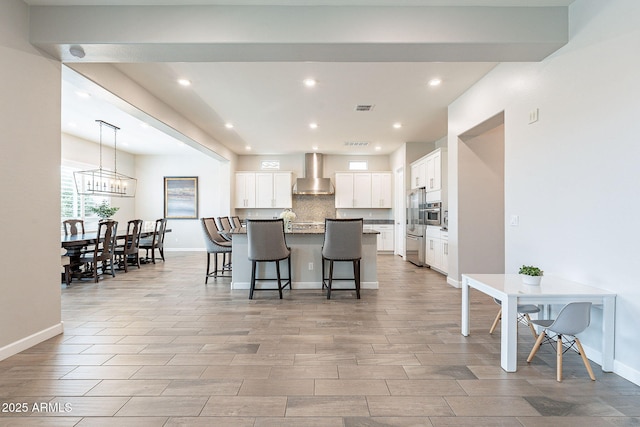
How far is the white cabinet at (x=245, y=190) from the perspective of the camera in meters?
8.95

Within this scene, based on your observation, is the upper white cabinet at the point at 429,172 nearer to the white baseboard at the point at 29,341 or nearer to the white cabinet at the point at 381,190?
the white cabinet at the point at 381,190

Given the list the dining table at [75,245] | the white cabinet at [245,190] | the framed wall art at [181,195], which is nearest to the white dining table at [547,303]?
the dining table at [75,245]

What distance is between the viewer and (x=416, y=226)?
22.5ft

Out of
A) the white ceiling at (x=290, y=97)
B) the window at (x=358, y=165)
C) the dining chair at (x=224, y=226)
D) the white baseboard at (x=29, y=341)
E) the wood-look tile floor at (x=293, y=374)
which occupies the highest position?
the white ceiling at (x=290, y=97)

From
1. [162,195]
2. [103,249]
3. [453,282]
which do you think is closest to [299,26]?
[453,282]

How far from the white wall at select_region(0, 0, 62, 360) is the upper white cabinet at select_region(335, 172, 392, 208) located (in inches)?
267

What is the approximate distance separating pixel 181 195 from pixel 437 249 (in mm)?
7328

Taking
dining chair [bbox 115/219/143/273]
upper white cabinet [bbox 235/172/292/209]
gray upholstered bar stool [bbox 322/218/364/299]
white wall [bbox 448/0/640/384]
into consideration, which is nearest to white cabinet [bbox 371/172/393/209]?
upper white cabinet [bbox 235/172/292/209]

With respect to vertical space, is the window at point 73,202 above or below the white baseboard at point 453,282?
above

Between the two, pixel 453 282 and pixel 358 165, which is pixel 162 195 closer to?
pixel 358 165

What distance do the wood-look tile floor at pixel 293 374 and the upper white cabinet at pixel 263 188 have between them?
543 centimetres

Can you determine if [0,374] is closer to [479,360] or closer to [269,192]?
[479,360]

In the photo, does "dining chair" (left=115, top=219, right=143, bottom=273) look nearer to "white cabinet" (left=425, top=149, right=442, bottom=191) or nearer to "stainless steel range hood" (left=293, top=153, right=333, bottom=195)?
"stainless steel range hood" (left=293, top=153, right=333, bottom=195)

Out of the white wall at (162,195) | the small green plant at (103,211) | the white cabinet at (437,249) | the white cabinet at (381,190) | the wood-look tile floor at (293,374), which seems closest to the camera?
the wood-look tile floor at (293,374)
